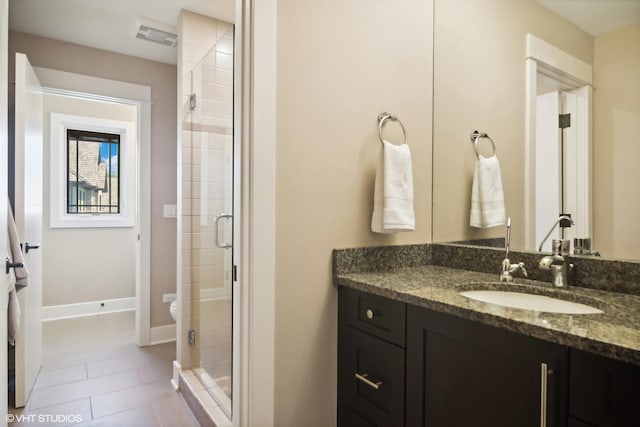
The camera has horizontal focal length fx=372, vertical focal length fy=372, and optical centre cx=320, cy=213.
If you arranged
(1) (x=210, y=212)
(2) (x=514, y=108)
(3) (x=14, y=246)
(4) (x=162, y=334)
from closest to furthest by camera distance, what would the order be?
(2) (x=514, y=108) < (3) (x=14, y=246) < (1) (x=210, y=212) < (4) (x=162, y=334)

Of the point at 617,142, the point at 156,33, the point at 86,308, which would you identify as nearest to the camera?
the point at 617,142

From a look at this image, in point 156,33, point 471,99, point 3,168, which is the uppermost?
point 156,33

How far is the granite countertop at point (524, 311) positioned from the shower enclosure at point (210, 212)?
900 mm

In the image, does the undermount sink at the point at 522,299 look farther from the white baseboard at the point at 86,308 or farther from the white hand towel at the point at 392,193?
the white baseboard at the point at 86,308

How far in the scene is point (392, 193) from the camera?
148 cm

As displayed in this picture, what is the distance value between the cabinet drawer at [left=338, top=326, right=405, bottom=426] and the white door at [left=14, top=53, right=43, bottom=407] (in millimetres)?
1902

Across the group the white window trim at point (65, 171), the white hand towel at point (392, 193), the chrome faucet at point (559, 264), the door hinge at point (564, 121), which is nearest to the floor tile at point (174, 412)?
the white hand towel at point (392, 193)

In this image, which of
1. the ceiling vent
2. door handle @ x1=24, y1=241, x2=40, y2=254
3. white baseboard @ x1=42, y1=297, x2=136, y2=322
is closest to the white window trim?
white baseboard @ x1=42, y1=297, x2=136, y2=322

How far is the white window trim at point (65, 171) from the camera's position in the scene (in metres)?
4.01

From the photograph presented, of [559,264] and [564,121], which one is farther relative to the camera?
[564,121]

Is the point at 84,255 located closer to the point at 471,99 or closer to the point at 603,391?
the point at 471,99

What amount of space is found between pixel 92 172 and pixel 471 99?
168 inches

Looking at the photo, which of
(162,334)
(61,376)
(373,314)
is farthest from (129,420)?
(373,314)

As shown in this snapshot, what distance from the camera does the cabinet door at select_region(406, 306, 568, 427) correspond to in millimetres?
833
